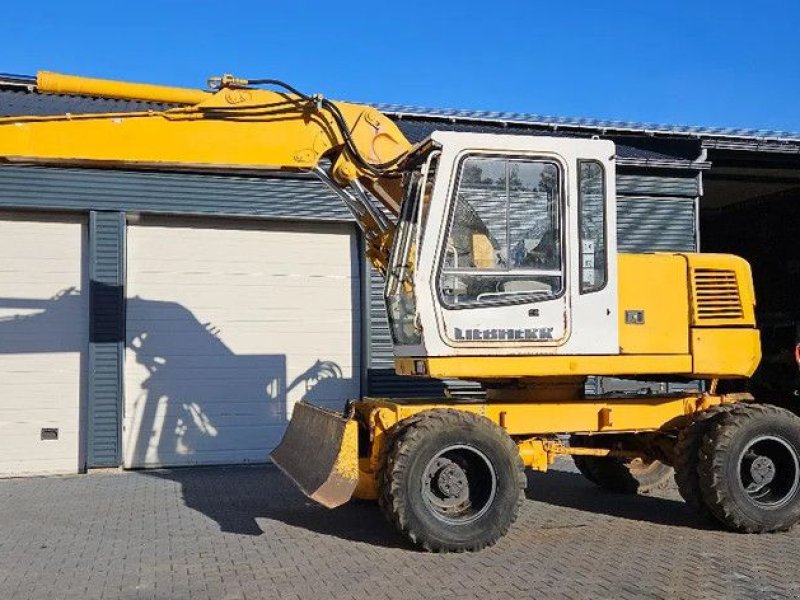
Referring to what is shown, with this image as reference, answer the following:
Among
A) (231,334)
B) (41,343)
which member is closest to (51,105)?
(41,343)

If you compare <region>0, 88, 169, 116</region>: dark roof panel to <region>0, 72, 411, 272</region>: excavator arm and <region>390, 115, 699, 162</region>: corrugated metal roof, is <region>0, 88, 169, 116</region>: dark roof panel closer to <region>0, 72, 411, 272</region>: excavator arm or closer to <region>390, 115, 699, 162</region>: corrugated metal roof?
<region>390, 115, 699, 162</region>: corrugated metal roof

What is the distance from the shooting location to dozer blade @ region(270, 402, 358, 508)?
696cm

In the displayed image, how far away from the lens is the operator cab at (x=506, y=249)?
285 inches

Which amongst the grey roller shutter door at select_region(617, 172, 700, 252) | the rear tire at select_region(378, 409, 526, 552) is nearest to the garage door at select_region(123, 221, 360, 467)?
the grey roller shutter door at select_region(617, 172, 700, 252)

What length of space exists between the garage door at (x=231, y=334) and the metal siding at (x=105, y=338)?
0.94 ft

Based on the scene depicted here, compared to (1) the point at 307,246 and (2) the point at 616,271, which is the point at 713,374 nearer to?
(2) the point at 616,271

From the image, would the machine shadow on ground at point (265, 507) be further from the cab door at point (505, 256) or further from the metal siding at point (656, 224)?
the metal siding at point (656, 224)

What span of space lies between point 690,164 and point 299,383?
Answer: 701 cm

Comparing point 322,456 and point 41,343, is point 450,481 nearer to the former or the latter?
point 322,456

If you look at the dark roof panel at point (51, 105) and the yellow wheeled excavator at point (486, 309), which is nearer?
the yellow wheeled excavator at point (486, 309)

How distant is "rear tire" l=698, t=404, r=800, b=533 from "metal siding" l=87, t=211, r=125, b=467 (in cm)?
750

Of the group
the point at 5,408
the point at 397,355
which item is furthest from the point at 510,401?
the point at 5,408

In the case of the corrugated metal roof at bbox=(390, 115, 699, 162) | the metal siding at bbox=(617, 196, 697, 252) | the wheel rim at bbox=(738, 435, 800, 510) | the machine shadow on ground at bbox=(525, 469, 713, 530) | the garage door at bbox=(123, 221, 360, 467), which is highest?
the corrugated metal roof at bbox=(390, 115, 699, 162)

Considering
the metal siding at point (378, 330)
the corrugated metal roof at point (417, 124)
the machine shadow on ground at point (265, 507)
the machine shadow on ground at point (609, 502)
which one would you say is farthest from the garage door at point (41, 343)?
the machine shadow on ground at point (609, 502)
